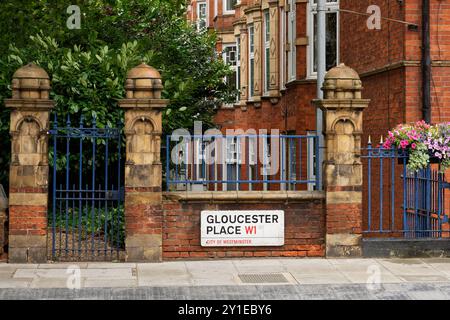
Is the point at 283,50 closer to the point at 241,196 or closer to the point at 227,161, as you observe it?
the point at 227,161

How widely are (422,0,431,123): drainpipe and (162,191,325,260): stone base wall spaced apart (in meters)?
4.40

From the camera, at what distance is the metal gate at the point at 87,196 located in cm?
1512

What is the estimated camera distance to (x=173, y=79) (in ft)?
66.3

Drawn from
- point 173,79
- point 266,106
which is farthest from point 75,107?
point 266,106

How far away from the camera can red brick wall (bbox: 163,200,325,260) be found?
1540 centimetres

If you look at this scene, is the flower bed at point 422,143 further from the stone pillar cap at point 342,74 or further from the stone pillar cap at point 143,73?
the stone pillar cap at point 143,73

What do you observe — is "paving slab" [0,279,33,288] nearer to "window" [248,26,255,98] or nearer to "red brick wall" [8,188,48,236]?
"red brick wall" [8,188,48,236]

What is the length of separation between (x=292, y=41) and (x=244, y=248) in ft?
47.4

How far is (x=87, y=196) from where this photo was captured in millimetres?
15945

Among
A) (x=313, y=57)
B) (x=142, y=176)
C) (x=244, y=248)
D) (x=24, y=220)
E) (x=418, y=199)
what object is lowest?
(x=244, y=248)

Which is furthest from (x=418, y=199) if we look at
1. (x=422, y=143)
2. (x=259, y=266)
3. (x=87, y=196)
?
(x=87, y=196)

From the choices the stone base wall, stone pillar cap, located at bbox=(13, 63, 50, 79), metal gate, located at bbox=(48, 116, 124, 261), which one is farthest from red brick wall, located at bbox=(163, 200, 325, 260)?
stone pillar cap, located at bbox=(13, 63, 50, 79)

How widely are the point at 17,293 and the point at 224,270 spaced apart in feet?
10.8

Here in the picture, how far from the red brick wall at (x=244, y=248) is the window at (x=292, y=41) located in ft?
42.2
